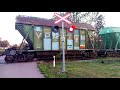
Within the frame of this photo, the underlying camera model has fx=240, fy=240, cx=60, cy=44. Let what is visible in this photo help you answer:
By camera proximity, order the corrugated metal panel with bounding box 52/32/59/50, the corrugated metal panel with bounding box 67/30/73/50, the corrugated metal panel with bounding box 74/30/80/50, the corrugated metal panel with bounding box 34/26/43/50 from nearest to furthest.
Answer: the corrugated metal panel with bounding box 34/26/43/50 → the corrugated metal panel with bounding box 52/32/59/50 → the corrugated metal panel with bounding box 67/30/73/50 → the corrugated metal panel with bounding box 74/30/80/50

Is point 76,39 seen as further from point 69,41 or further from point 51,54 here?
point 51,54

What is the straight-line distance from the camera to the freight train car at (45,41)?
11.5m

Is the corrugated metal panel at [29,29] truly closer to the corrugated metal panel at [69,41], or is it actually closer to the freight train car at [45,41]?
the freight train car at [45,41]

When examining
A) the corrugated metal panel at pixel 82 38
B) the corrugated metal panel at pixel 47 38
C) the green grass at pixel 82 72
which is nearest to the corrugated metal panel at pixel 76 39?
the corrugated metal panel at pixel 82 38

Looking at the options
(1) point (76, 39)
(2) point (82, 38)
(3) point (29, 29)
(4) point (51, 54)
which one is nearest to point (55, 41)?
(4) point (51, 54)

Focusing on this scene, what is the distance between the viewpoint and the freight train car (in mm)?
11500

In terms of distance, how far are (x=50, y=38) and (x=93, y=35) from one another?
3038 mm

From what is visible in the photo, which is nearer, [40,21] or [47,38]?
[40,21]

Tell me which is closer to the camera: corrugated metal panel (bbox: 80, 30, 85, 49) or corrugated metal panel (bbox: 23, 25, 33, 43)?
corrugated metal panel (bbox: 23, 25, 33, 43)

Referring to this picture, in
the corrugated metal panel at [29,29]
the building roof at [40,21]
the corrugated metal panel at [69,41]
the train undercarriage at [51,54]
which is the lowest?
the train undercarriage at [51,54]

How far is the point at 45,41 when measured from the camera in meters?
12.4

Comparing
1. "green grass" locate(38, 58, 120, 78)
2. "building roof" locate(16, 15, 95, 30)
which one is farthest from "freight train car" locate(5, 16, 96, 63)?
"green grass" locate(38, 58, 120, 78)

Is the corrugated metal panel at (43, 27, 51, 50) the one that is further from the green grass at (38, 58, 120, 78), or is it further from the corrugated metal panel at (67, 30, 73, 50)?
the green grass at (38, 58, 120, 78)

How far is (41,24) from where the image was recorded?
12.3 meters
